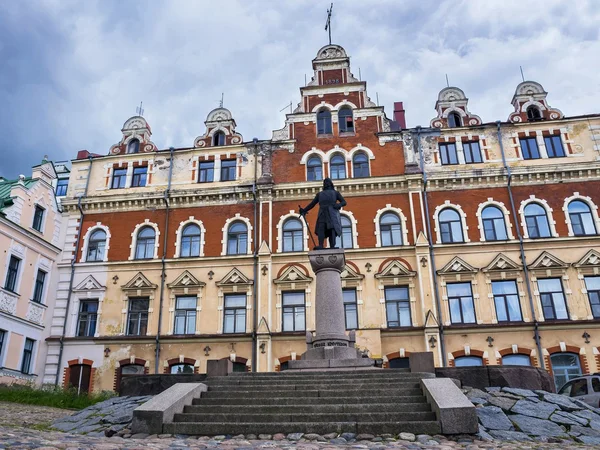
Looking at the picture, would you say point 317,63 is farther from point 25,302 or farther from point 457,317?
point 25,302

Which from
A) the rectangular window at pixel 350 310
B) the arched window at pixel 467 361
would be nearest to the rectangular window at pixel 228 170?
the rectangular window at pixel 350 310

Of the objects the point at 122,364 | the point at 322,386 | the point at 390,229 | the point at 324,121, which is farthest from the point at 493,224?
the point at 122,364

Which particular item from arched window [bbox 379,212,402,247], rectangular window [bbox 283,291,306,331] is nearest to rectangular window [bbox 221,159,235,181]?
rectangular window [bbox 283,291,306,331]

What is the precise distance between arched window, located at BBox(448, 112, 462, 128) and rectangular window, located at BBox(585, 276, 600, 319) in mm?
10824

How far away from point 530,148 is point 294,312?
1536cm

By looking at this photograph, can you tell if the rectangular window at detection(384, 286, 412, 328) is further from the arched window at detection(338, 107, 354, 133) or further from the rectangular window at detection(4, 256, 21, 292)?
the rectangular window at detection(4, 256, 21, 292)

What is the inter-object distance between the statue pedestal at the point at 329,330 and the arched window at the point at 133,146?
64.1 feet

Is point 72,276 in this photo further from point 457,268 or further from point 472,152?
point 472,152

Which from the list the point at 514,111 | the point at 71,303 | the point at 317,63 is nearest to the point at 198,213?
the point at 71,303

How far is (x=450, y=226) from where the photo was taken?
87.6 ft

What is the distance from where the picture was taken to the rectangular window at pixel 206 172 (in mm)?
29844

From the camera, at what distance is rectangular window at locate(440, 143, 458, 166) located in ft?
92.8

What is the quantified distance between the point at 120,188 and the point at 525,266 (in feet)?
73.2

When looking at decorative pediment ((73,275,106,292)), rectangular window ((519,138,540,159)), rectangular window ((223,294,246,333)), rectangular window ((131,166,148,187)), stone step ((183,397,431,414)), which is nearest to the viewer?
stone step ((183,397,431,414))
